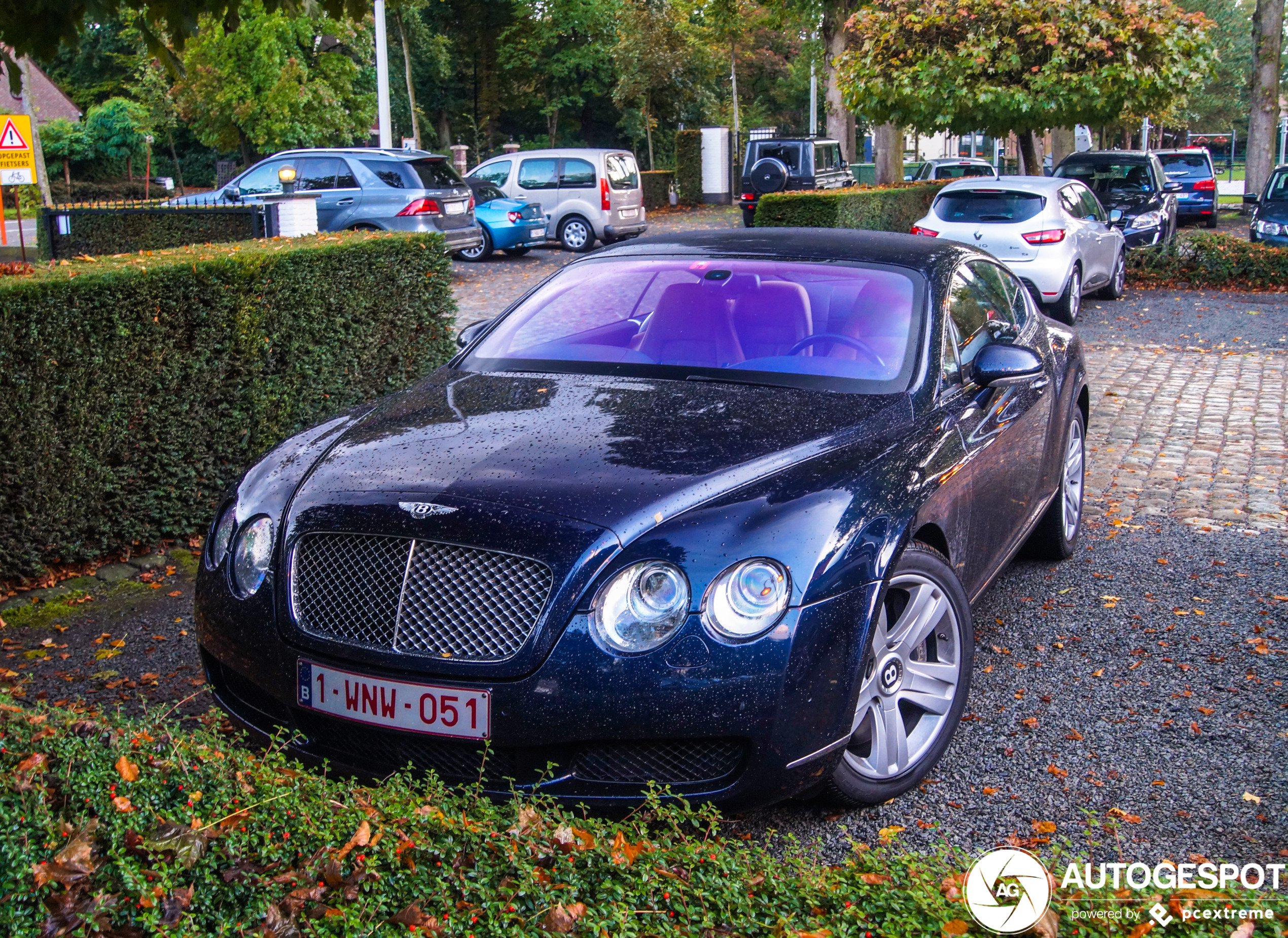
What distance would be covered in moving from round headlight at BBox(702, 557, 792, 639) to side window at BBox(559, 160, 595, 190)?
19.8 metres

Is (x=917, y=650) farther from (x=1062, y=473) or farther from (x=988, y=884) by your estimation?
(x=1062, y=473)

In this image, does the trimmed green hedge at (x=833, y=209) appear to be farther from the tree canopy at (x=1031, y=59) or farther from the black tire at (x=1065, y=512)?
the black tire at (x=1065, y=512)

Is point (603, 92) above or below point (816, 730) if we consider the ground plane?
above

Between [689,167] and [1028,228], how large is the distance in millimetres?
27093

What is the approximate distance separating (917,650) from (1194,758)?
99 centimetres

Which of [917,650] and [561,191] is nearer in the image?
[917,650]

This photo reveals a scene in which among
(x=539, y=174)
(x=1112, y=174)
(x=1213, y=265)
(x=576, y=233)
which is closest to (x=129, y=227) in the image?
(x=539, y=174)

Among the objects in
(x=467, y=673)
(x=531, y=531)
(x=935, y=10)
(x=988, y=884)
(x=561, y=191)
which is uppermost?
(x=935, y=10)

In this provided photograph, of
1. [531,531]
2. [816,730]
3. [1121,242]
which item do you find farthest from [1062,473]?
[1121,242]

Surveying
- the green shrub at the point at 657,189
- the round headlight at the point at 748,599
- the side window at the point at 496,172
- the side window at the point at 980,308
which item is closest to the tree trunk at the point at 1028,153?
the side window at the point at 496,172

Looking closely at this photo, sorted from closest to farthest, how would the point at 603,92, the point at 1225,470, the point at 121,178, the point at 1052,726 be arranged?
the point at 1052,726, the point at 1225,470, the point at 121,178, the point at 603,92

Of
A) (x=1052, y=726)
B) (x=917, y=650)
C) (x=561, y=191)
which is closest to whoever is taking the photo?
(x=917, y=650)

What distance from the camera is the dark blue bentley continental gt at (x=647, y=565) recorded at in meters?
2.94

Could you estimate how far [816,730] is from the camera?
3.05 m
